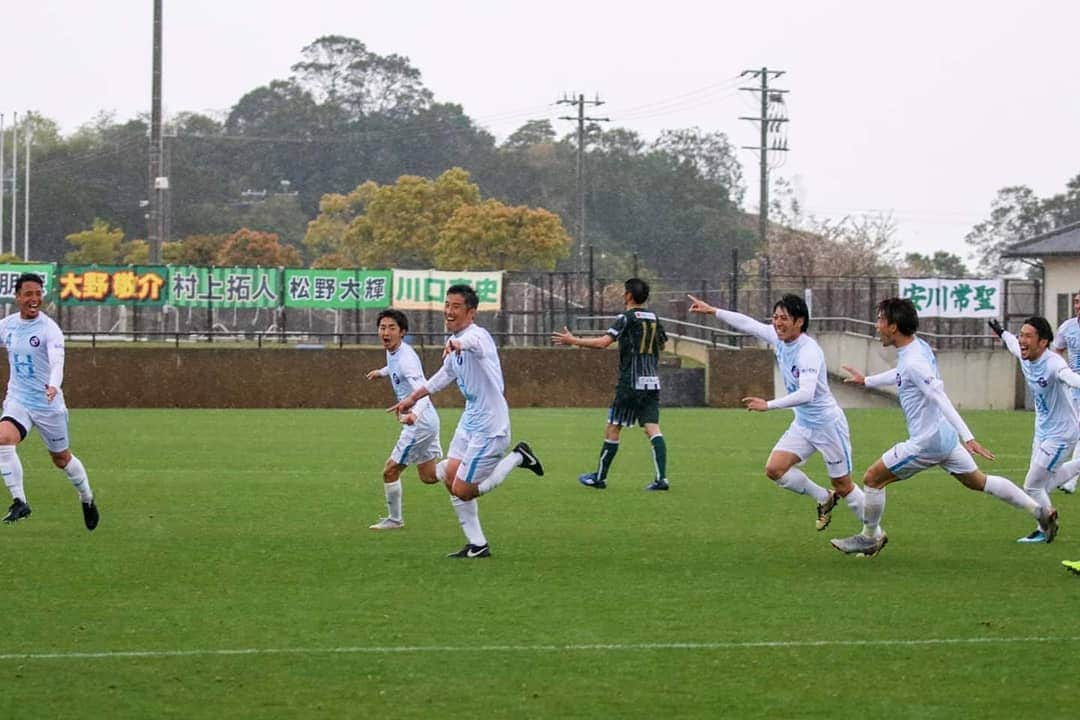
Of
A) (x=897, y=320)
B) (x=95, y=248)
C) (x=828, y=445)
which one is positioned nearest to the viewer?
→ (x=897, y=320)

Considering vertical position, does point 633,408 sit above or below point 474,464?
above

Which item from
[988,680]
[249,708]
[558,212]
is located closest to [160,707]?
[249,708]

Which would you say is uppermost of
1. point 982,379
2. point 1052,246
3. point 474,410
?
point 1052,246

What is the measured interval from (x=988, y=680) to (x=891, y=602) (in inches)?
80.0

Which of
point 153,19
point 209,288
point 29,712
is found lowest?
point 29,712

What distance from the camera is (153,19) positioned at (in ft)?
127

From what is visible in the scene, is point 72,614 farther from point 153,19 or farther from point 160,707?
point 153,19

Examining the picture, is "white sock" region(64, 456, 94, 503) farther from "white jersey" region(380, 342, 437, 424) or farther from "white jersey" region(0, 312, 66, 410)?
"white jersey" region(380, 342, 437, 424)

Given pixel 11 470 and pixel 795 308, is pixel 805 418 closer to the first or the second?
pixel 795 308

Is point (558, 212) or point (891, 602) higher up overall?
point (558, 212)

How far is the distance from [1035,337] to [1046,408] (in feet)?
2.56

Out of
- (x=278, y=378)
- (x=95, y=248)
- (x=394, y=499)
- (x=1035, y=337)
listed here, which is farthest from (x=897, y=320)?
(x=95, y=248)

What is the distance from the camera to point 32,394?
12.5 metres

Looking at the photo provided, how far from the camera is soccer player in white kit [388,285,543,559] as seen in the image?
423 inches
